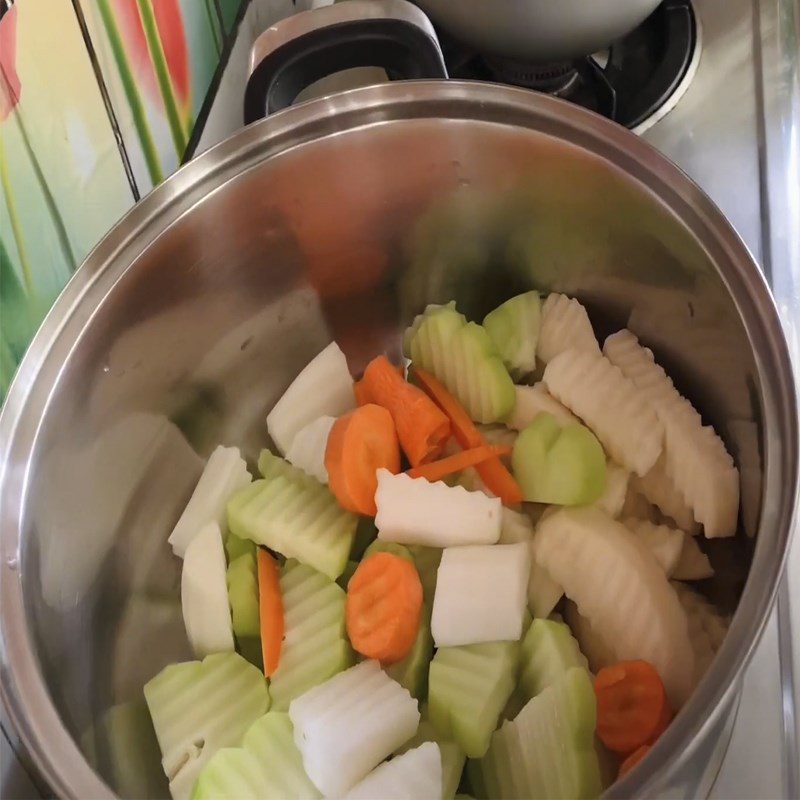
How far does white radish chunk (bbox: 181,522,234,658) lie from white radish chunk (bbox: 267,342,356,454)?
126 mm

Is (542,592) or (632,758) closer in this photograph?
(632,758)

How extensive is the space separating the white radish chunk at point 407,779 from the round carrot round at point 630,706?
0.12 metres

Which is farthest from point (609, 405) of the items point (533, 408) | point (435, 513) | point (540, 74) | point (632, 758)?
point (540, 74)

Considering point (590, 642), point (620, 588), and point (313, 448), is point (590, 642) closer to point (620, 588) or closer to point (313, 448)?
point (620, 588)

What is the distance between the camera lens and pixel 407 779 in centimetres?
56

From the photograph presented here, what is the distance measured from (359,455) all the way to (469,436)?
4.0 inches

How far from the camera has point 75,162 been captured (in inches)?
25.2

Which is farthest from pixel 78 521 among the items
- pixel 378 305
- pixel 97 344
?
pixel 378 305

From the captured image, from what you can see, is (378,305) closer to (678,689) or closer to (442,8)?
(442,8)

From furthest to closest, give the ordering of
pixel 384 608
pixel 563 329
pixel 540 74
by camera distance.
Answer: pixel 540 74
pixel 563 329
pixel 384 608

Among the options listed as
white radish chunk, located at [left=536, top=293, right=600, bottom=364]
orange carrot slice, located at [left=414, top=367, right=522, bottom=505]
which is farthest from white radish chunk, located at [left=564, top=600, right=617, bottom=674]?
white radish chunk, located at [left=536, top=293, right=600, bottom=364]

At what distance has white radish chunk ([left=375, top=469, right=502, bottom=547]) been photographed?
69cm

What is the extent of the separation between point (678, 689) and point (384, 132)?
0.49 m

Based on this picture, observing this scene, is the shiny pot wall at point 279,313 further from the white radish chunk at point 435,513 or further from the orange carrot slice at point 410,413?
the white radish chunk at point 435,513
